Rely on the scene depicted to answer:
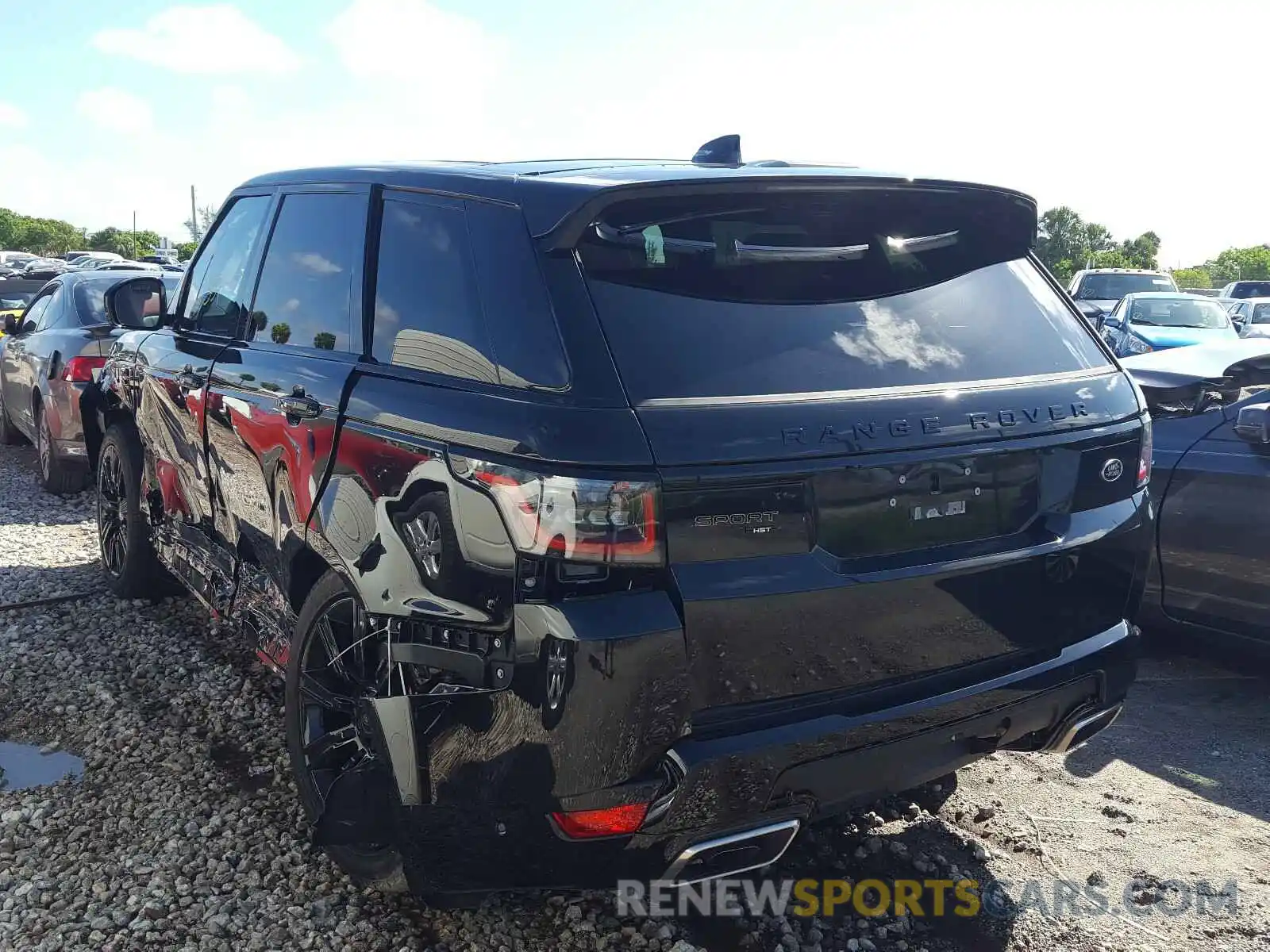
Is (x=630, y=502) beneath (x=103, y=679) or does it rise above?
above

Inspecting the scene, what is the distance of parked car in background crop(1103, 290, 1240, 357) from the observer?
1434 centimetres

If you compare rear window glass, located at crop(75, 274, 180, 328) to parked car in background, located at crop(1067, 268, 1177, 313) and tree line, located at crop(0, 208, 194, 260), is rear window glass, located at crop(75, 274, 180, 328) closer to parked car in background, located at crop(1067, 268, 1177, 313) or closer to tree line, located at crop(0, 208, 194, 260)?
parked car in background, located at crop(1067, 268, 1177, 313)

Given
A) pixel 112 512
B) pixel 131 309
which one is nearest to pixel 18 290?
pixel 112 512

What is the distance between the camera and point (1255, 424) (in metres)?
4.14

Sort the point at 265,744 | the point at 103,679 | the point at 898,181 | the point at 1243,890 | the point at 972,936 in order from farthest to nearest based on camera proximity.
A: 1. the point at 103,679
2. the point at 265,744
3. the point at 1243,890
4. the point at 972,936
5. the point at 898,181

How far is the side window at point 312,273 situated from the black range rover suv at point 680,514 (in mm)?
33

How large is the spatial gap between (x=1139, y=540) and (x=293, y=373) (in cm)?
240

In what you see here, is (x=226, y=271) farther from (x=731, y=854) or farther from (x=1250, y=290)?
(x=1250, y=290)

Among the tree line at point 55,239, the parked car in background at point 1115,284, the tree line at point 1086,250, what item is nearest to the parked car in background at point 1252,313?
the parked car in background at point 1115,284

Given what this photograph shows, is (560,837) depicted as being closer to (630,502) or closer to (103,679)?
(630,502)

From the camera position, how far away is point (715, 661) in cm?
220

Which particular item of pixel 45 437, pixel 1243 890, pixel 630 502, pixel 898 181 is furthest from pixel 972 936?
pixel 45 437

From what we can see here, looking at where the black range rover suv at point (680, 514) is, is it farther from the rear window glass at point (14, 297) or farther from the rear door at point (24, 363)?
the rear window glass at point (14, 297)

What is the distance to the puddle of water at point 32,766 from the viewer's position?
3734 millimetres
